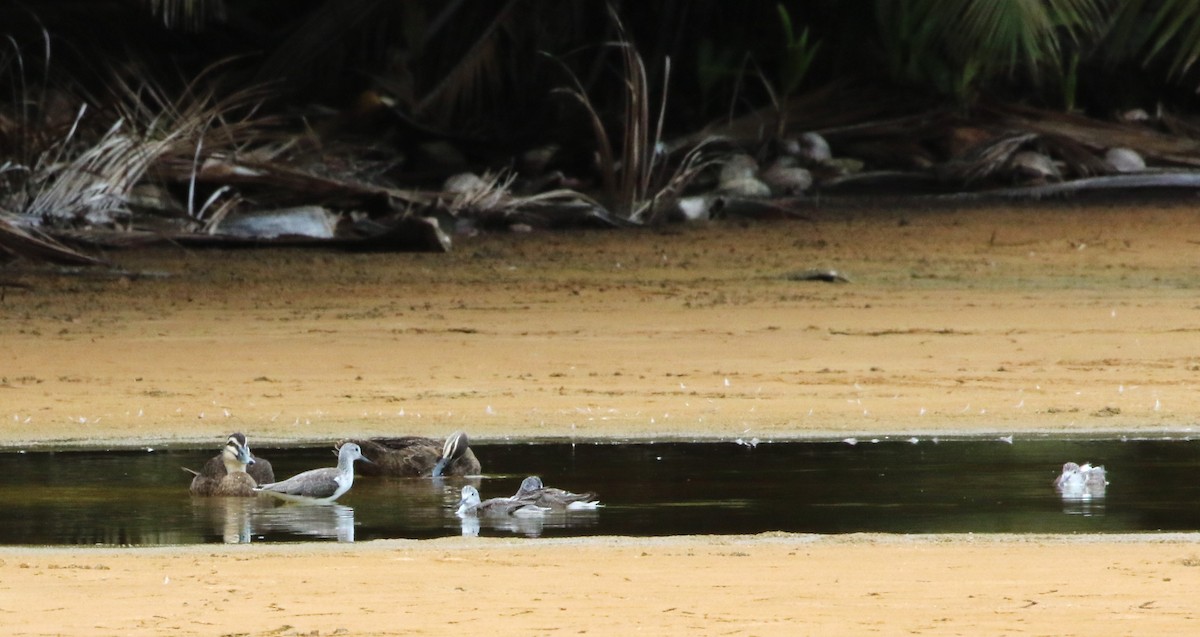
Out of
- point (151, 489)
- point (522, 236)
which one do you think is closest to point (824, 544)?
point (151, 489)

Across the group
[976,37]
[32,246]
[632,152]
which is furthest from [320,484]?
[976,37]

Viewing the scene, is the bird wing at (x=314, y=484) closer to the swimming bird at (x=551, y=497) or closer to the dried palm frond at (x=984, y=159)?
the swimming bird at (x=551, y=497)

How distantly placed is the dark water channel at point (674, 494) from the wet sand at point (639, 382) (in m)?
0.35

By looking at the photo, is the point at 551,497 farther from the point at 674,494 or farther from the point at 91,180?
the point at 91,180

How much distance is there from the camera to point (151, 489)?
7750mm

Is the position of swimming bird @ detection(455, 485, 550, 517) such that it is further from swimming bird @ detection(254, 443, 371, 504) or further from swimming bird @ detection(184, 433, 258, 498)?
swimming bird @ detection(184, 433, 258, 498)

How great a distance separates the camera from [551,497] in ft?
22.9

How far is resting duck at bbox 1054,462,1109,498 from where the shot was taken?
7.30m

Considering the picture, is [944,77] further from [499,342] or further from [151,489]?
[151,489]

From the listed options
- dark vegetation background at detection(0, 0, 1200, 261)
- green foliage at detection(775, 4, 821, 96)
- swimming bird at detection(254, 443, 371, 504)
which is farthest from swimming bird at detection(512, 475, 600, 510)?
green foliage at detection(775, 4, 821, 96)

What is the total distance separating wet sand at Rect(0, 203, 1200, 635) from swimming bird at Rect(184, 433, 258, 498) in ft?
4.24

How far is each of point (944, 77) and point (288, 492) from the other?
39.5 feet

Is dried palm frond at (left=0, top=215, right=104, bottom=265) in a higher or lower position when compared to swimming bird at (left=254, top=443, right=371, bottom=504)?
higher

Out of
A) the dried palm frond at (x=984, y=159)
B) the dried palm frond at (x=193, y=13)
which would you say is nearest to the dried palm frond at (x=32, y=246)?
the dried palm frond at (x=193, y=13)
